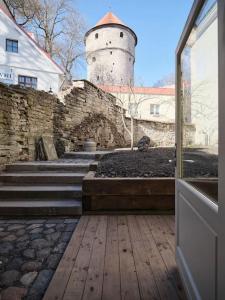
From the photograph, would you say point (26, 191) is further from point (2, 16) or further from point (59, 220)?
point (2, 16)

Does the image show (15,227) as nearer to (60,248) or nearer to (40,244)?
(40,244)

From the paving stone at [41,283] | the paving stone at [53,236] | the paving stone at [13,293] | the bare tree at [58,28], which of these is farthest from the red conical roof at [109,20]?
the paving stone at [13,293]

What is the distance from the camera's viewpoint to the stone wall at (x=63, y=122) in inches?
186

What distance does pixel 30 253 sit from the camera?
216cm

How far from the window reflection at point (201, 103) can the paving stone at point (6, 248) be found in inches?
67.5

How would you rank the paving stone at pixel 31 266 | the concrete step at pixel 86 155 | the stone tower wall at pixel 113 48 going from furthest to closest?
the stone tower wall at pixel 113 48
the concrete step at pixel 86 155
the paving stone at pixel 31 266

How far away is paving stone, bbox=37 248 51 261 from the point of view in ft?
6.84

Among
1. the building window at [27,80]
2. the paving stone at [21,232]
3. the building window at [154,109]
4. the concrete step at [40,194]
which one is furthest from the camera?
the building window at [154,109]

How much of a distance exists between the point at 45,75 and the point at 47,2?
6.08m

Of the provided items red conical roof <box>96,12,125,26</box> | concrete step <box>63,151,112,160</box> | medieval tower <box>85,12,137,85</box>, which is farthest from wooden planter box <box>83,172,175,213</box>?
red conical roof <box>96,12,125,26</box>

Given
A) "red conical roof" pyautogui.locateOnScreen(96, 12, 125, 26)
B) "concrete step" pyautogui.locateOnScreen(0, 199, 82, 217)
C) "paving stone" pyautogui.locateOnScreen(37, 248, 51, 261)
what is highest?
"red conical roof" pyautogui.locateOnScreen(96, 12, 125, 26)

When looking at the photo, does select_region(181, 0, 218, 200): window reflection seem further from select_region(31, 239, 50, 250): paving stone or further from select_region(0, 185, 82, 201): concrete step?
select_region(0, 185, 82, 201): concrete step

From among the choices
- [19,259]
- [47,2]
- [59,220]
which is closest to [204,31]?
[19,259]

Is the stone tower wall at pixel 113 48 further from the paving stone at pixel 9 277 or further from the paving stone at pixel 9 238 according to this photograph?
the paving stone at pixel 9 277
